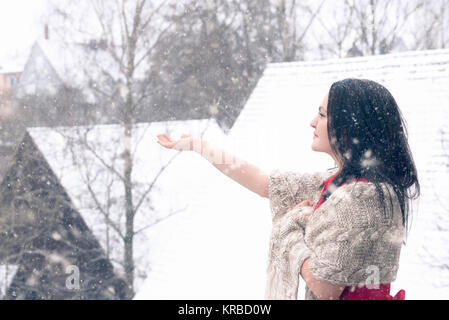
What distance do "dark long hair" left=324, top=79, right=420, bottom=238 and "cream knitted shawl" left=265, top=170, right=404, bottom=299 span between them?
38 mm

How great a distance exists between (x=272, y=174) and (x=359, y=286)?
0.94ft

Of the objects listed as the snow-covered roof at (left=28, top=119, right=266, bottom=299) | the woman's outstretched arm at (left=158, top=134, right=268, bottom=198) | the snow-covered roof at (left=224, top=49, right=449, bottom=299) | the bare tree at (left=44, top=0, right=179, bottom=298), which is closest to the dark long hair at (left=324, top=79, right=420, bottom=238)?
the woman's outstretched arm at (left=158, top=134, right=268, bottom=198)

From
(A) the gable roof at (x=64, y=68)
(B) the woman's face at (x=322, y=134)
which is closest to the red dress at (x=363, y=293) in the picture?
(B) the woman's face at (x=322, y=134)

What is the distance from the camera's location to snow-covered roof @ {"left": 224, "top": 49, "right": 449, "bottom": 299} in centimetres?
232

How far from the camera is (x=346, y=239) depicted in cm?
62

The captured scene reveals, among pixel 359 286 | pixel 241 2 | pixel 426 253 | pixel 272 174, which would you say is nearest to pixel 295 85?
pixel 426 253

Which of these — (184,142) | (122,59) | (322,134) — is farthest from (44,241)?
(322,134)

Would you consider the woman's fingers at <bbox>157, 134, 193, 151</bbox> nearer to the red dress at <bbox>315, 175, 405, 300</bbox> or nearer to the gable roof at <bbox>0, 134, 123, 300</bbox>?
the red dress at <bbox>315, 175, 405, 300</bbox>

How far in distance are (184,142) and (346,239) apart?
0.39 metres

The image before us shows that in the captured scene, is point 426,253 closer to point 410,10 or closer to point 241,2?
point 410,10

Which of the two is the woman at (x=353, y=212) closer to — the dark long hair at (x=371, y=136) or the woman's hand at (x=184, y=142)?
the dark long hair at (x=371, y=136)

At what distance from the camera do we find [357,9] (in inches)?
211

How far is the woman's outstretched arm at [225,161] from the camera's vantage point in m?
0.83

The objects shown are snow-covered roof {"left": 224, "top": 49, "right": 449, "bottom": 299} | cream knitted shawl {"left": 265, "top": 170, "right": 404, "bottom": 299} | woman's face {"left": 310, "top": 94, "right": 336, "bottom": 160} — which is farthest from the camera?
snow-covered roof {"left": 224, "top": 49, "right": 449, "bottom": 299}
